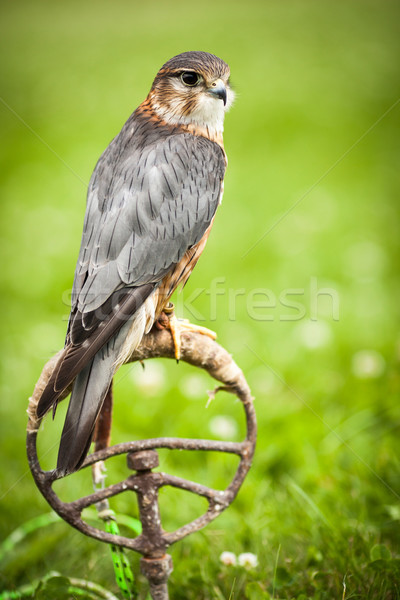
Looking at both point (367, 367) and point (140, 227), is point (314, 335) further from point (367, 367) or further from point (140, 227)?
point (140, 227)

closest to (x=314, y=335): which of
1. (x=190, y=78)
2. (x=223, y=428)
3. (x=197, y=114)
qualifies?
(x=223, y=428)

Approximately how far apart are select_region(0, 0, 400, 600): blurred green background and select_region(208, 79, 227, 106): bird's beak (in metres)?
1.70

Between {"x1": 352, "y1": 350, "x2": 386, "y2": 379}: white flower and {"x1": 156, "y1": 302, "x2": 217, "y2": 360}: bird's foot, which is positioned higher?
{"x1": 352, "y1": 350, "x2": 386, "y2": 379}: white flower

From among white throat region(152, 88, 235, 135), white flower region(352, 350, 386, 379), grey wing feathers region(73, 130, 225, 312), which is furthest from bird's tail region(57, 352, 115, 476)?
white flower region(352, 350, 386, 379)

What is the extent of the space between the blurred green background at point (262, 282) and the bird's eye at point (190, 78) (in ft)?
5.76

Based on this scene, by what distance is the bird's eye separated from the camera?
2.45 meters

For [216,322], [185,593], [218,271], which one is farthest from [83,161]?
[185,593]

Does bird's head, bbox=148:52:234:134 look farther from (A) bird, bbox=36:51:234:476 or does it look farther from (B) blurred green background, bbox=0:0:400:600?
(B) blurred green background, bbox=0:0:400:600

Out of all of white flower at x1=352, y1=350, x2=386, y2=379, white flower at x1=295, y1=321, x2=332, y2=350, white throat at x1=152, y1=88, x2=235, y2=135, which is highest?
white throat at x1=152, y1=88, x2=235, y2=135

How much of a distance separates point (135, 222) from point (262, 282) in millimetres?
3016

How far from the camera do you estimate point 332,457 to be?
3.15 metres

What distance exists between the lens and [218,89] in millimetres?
2455

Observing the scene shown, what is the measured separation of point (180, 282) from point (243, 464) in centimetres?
82

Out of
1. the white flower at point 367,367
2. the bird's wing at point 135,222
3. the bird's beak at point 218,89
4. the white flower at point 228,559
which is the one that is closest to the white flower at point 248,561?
the white flower at point 228,559
